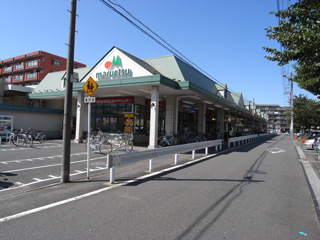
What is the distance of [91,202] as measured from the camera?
479 cm

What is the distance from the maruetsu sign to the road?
10.6m

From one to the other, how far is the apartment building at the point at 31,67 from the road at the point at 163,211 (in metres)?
44.3

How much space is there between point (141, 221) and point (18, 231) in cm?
195

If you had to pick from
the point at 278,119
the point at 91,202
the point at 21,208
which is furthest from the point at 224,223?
the point at 278,119

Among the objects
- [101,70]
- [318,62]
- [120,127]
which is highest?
[101,70]

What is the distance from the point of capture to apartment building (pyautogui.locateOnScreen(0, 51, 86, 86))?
143ft

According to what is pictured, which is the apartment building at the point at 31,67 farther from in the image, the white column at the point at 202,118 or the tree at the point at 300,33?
the tree at the point at 300,33

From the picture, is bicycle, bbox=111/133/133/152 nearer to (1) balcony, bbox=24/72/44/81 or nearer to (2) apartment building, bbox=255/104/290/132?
(1) balcony, bbox=24/72/44/81

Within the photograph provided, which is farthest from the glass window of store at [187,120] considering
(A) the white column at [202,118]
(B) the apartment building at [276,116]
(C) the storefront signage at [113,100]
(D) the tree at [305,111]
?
(B) the apartment building at [276,116]

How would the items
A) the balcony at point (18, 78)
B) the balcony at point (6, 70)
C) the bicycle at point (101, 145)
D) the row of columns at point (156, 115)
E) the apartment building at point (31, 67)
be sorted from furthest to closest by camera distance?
the balcony at point (6, 70) < the balcony at point (18, 78) < the apartment building at point (31, 67) < the row of columns at point (156, 115) < the bicycle at point (101, 145)

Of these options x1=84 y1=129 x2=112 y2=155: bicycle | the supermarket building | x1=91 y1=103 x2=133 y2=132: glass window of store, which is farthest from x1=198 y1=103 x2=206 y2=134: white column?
x1=84 y1=129 x2=112 y2=155: bicycle

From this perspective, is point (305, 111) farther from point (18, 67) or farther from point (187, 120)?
point (18, 67)

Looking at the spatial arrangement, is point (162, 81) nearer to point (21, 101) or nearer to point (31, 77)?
point (21, 101)

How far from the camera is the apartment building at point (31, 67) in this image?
4347 centimetres
